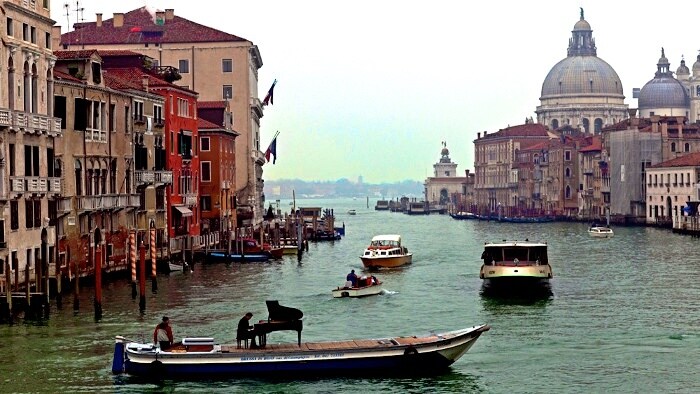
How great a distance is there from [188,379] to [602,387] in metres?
7.44

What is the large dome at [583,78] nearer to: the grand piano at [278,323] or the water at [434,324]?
the water at [434,324]

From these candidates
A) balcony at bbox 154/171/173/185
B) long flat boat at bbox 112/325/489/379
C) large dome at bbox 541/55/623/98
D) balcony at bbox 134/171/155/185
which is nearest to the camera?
long flat boat at bbox 112/325/489/379

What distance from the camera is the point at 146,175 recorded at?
4869cm

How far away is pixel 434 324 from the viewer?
34594 millimetres

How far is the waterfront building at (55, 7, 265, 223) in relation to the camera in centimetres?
7481

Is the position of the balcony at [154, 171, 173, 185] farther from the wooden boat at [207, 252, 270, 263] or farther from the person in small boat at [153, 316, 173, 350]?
the person in small boat at [153, 316, 173, 350]

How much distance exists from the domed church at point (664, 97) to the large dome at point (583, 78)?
471cm

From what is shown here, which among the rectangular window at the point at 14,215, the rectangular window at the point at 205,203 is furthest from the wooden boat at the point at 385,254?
the rectangular window at the point at 14,215

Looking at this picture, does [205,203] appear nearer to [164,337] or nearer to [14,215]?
[14,215]

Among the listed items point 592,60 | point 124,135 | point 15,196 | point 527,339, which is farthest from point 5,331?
point 592,60

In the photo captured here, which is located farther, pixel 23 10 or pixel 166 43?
pixel 166 43

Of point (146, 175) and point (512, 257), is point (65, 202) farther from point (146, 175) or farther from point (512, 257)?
point (512, 257)

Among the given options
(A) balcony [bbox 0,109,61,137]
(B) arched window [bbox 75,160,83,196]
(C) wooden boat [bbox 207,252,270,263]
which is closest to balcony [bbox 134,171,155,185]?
(B) arched window [bbox 75,160,83,196]

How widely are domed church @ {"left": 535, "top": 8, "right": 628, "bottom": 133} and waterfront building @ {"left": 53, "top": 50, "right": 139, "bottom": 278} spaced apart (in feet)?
459
